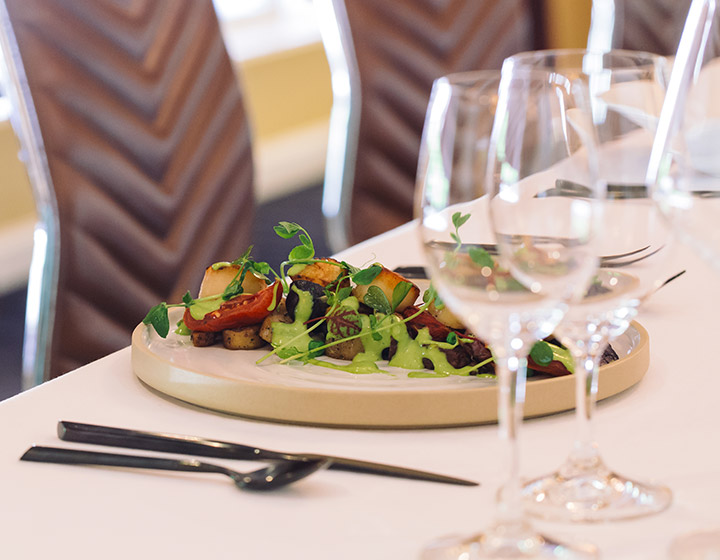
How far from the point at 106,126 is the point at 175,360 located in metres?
0.78

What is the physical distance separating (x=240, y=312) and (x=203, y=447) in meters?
0.17

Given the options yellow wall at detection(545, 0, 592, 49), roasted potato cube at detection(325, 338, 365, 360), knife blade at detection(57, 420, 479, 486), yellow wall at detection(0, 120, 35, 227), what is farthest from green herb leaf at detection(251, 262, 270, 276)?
yellow wall at detection(545, 0, 592, 49)

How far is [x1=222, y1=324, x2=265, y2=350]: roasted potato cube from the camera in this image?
2.74 ft

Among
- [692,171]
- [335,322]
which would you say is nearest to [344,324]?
[335,322]

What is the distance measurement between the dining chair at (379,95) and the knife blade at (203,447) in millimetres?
1293

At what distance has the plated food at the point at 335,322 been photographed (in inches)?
31.0

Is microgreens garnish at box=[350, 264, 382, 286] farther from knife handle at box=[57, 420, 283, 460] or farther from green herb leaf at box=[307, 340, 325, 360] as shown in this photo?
knife handle at box=[57, 420, 283, 460]

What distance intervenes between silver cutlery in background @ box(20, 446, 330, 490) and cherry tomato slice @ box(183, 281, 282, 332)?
18cm

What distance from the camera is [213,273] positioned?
86 centimetres

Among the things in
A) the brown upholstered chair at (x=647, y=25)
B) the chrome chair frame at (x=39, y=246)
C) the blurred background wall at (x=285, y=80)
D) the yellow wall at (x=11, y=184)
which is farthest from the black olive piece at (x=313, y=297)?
the blurred background wall at (x=285, y=80)

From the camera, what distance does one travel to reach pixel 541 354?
0.74 m

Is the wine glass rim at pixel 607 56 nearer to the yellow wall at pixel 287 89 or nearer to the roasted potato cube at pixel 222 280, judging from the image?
the roasted potato cube at pixel 222 280

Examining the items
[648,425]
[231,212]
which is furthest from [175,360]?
[231,212]

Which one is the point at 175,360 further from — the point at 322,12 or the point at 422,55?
the point at 422,55
